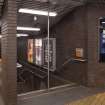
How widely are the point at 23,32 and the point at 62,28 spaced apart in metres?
1.76

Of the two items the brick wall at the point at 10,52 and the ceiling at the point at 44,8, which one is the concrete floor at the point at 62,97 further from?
the ceiling at the point at 44,8

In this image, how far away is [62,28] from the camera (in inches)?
310

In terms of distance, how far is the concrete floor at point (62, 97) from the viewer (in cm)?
527

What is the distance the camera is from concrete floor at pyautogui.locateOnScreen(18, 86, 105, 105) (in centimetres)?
527

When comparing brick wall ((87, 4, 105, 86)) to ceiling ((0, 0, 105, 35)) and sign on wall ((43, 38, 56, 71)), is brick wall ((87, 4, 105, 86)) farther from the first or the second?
sign on wall ((43, 38, 56, 71))

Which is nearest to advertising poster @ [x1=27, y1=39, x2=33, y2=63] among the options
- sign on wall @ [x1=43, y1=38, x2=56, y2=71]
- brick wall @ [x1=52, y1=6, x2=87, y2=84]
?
sign on wall @ [x1=43, y1=38, x2=56, y2=71]

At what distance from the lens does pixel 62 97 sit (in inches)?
225

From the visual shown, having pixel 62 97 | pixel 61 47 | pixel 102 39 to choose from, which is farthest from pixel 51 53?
pixel 62 97

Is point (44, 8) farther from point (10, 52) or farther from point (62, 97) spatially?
point (62, 97)

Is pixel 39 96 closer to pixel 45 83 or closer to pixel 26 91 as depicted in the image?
pixel 26 91

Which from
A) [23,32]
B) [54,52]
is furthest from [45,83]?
Result: [23,32]

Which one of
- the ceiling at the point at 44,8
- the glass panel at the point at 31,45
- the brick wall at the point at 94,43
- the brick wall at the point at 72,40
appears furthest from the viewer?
the brick wall at the point at 72,40

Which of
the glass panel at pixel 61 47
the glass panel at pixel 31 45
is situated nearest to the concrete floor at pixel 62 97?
the glass panel at pixel 31 45

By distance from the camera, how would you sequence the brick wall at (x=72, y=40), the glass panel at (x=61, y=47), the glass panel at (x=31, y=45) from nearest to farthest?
1. the glass panel at (x=31, y=45)
2. the brick wall at (x=72, y=40)
3. the glass panel at (x=61, y=47)
